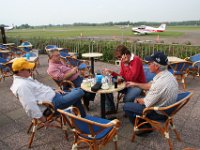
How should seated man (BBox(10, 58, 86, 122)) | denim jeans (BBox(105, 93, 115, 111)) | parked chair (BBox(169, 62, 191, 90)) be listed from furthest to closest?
1. parked chair (BBox(169, 62, 191, 90))
2. denim jeans (BBox(105, 93, 115, 111))
3. seated man (BBox(10, 58, 86, 122))

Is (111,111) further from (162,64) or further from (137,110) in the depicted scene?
(162,64)

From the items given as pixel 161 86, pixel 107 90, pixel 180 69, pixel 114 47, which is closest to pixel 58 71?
pixel 107 90

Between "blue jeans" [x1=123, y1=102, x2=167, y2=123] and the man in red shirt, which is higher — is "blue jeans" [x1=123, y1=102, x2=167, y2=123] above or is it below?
below

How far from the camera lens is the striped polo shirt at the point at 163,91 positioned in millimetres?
2660

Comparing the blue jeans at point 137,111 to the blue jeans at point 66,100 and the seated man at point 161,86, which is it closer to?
the seated man at point 161,86

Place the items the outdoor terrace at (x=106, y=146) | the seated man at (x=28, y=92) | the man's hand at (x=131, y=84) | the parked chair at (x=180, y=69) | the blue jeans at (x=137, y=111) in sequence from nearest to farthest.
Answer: the seated man at (x=28, y=92) → the blue jeans at (x=137, y=111) → the outdoor terrace at (x=106, y=146) → the man's hand at (x=131, y=84) → the parked chair at (x=180, y=69)

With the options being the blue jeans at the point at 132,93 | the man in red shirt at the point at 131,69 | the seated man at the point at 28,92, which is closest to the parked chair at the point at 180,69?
the man in red shirt at the point at 131,69

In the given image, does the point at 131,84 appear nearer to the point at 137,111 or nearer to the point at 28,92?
the point at 137,111

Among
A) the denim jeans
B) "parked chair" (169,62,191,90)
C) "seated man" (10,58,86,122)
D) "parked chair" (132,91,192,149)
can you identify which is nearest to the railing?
"parked chair" (169,62,191,90)

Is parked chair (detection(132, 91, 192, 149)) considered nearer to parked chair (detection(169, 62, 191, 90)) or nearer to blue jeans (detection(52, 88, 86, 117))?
blue jeans (detection(52, 88, 86, 117))

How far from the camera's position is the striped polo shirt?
2.66m

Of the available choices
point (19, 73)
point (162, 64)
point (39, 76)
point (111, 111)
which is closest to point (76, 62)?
point (39, 76)

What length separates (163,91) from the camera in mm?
2662

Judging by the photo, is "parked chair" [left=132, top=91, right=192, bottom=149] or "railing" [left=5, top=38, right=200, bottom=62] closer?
"parked chair" [left=132, top=91, right=192, bottom=149]
